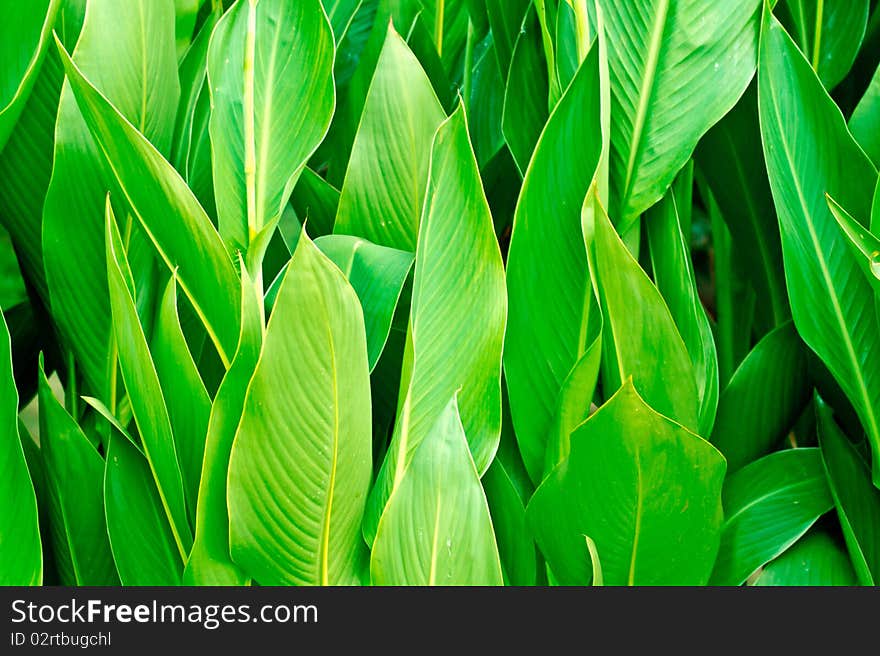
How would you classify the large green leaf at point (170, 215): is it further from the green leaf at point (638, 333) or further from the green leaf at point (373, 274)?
the green leaf at point (638, 333)

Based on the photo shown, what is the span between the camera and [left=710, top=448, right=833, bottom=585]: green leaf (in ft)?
1.88

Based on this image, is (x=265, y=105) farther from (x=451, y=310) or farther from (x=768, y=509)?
(x=768, y=509)

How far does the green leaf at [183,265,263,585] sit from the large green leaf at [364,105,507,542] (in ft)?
0.30

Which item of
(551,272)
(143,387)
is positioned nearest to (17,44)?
(143,387)

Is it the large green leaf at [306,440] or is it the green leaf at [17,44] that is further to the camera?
the green leaf at [17,44]

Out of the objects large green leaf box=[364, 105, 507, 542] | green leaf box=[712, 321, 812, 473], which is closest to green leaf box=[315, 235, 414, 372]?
large green leaf box=[364, 105, 507, 542]

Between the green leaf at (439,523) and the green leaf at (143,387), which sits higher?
the green leaf at (143,387)

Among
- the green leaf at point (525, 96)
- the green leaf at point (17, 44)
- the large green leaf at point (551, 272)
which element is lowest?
the large green leaf at point (551, 272)

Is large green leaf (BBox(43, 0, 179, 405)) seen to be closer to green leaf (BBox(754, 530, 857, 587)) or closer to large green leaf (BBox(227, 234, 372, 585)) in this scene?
large green leaf (BBox(227, 234, 372, 585))

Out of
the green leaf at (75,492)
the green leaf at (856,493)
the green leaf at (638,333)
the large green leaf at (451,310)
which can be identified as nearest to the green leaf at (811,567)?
the green leaf at (856,493)

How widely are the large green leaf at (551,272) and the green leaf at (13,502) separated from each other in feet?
1.06

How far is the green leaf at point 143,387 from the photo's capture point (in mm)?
522

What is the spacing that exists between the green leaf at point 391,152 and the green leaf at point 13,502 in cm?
24
